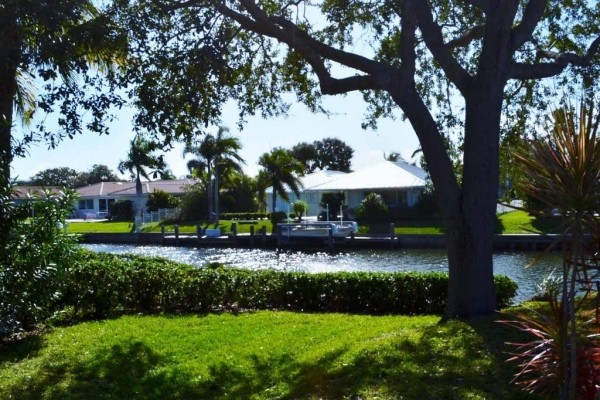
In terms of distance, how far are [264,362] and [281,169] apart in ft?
148

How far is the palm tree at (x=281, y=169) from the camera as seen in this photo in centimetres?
5334

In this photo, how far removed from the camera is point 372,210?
48188 mm

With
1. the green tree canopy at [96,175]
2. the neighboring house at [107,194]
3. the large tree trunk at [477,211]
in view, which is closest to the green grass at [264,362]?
the large tree trunk at [477,211]

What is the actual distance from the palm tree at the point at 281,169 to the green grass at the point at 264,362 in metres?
42.3

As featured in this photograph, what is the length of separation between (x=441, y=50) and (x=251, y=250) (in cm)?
3109

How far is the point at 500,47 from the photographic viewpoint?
32.5ft

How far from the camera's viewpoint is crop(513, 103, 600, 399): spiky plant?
4.27 m

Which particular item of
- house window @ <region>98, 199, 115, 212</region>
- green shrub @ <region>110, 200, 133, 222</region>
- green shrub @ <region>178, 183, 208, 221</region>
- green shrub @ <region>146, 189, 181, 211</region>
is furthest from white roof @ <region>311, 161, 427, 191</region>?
house window @ <region>98, 199, 115, 212</region>

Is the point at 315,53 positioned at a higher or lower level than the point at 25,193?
higher

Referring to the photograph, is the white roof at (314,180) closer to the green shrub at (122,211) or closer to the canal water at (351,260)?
the green shrub at (122,211)

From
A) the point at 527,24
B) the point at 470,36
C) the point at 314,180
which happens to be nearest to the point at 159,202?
the point at 314,180

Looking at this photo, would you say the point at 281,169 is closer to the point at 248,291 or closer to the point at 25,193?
the point at 248,291

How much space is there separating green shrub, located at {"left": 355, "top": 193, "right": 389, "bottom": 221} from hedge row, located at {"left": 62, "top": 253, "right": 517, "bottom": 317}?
34121 millimetres

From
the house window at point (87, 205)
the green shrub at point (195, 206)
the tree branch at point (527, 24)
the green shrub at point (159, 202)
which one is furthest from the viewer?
the house window at point (87, 205)
